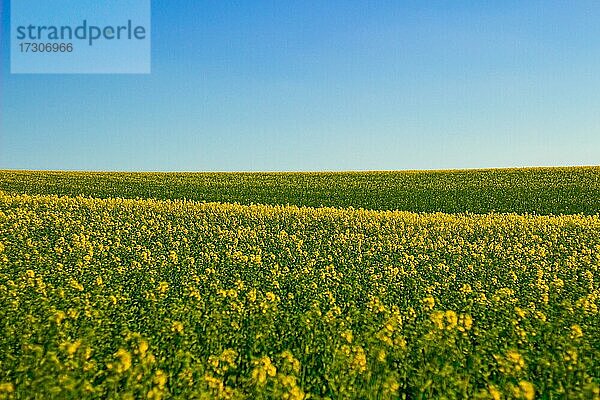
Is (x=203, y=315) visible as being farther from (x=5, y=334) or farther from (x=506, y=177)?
(x=506, y=177)

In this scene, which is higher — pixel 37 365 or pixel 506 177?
pixel 506 177

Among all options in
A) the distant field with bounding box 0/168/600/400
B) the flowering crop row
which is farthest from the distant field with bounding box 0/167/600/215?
the flowering crop row

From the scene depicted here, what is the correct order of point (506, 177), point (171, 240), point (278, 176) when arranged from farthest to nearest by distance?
point (278, 176), point (506, 177), point (171, 240)

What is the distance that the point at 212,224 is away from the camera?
17094 mm

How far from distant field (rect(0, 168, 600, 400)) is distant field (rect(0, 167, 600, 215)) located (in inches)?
446

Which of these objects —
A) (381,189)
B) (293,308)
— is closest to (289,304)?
(293,308)

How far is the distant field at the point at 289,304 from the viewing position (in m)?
6.96

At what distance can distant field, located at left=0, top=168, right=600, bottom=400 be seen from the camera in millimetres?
6961

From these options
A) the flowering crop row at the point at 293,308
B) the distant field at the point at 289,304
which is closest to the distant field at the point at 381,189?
the distant field at the point at 289,304

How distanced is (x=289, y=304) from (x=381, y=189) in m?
27.4

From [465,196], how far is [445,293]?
79.6ft

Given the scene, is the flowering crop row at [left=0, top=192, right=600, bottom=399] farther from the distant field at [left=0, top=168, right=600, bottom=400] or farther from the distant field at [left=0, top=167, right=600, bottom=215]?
the distant field at [left=0, top=167, right=600, bottom=215]

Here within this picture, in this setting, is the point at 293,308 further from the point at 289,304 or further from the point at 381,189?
the point at 381,189

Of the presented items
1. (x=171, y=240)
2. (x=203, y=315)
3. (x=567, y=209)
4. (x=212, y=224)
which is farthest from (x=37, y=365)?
(x=567, y=209)
